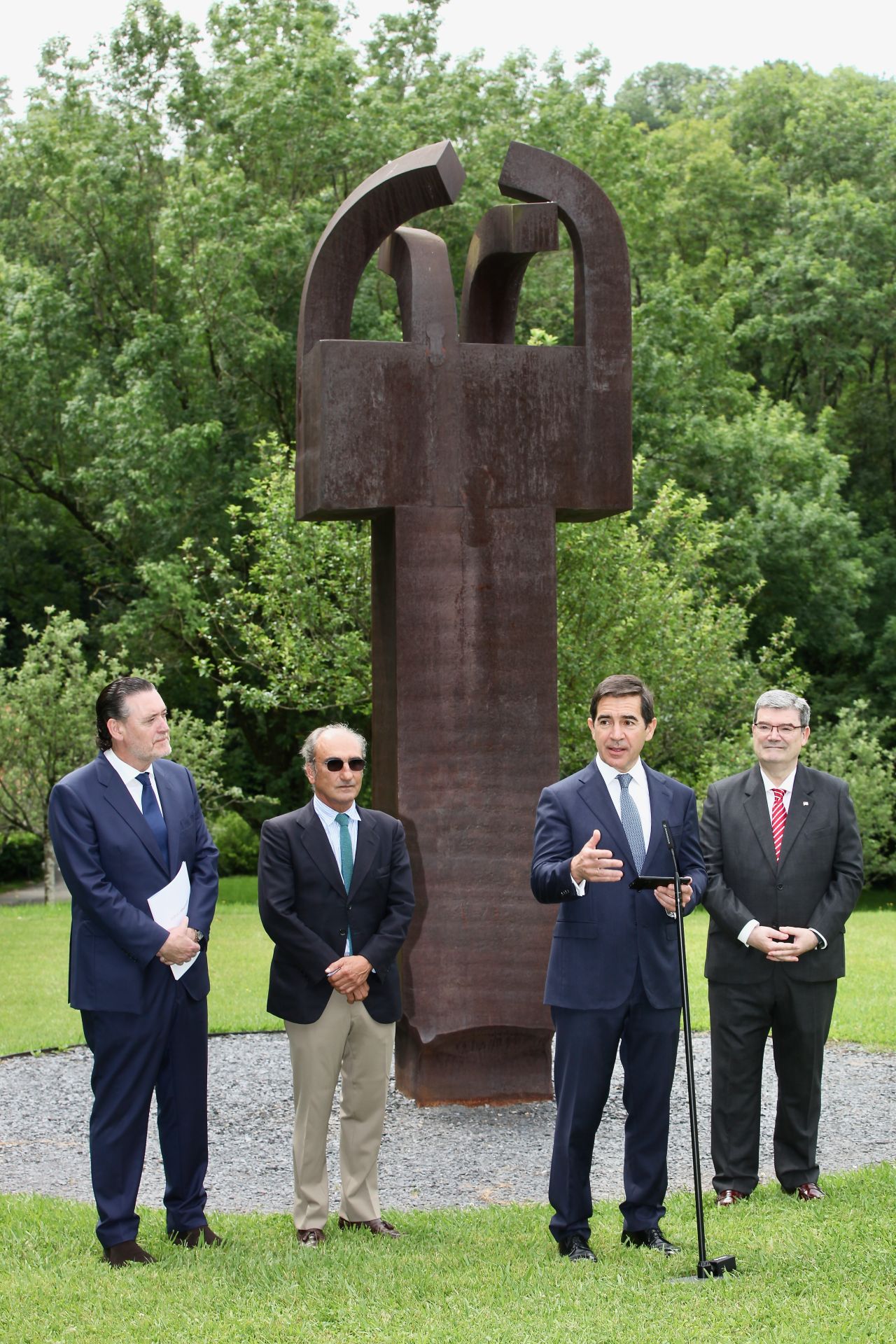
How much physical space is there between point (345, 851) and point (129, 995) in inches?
33.2

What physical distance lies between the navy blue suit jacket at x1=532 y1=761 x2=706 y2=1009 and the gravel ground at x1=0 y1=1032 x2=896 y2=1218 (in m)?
1.22

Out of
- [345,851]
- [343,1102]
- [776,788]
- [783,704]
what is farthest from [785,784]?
[343,1102]

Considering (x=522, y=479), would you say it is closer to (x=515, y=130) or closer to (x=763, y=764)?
(x=763, y=764)

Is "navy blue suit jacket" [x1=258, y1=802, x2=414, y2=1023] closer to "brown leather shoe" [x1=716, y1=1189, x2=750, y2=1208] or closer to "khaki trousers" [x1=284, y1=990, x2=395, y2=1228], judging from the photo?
"khaki trousers" [x1=284, y1=990, x2=395, y2=1228]

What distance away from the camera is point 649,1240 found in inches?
185

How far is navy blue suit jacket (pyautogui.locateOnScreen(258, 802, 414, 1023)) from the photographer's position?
4.91 metres

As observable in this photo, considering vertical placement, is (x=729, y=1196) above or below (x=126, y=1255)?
below

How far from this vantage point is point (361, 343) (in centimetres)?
695

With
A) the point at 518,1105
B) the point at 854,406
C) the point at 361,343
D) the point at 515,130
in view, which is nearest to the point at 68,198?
the point at 515,130

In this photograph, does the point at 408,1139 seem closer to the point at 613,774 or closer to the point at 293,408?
the point at 613,774

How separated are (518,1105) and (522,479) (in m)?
2.91

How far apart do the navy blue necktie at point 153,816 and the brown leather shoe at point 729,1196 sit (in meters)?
2.29

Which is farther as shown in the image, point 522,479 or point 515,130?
point 515,130

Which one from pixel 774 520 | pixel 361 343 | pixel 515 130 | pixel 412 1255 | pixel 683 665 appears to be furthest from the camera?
pixel 515 130
